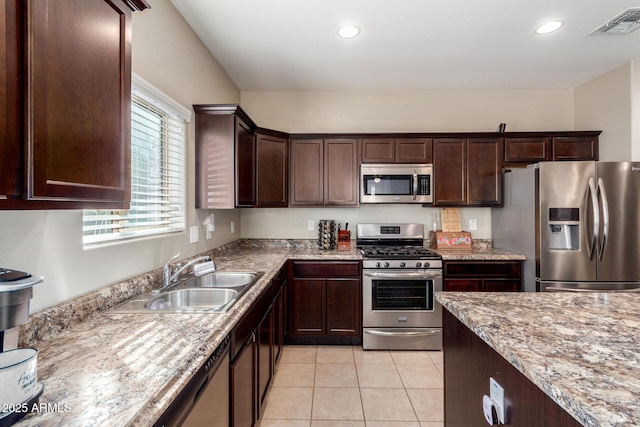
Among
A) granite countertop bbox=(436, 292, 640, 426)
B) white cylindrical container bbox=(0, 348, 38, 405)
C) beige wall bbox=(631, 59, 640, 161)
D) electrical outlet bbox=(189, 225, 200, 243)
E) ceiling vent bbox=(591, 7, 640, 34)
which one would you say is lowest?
granite countertop bbox=(436, 292, 640, 426)

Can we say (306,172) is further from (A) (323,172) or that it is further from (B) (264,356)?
(B) (264,356)

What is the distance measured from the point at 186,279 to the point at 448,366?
1.58 m

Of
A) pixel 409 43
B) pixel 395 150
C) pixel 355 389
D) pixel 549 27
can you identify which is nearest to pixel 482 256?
pixel 395 150

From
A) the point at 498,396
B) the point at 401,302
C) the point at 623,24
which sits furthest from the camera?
the point at 401,302

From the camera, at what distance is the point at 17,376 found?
2.03ft

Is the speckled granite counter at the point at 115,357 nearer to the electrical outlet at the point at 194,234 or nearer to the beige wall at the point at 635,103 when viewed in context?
the electrical outlet at the point at 194,234

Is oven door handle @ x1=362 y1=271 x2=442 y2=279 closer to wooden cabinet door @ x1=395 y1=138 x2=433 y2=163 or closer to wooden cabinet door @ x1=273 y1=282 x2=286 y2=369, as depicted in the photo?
wooden cabinet door @ x1=273 y1=282 x2=286 y2=369

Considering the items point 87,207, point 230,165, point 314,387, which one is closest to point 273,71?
point 230,165

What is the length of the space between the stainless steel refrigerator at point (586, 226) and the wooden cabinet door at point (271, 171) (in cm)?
238

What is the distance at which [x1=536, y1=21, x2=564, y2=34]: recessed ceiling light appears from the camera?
231 cm

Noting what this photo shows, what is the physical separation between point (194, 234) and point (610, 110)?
4.17 m

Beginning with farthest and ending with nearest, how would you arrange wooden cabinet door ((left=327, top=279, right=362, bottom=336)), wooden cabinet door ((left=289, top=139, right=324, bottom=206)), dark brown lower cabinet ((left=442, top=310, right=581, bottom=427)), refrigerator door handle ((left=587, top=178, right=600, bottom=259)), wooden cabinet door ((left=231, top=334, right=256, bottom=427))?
1. wooden cabinet door ((left=289, top=139, right=324, bottom=206))
2. wooden cabinet door ((left=327, top=279, right=362, bottom=336))
3. refrigerator door handle ((left=587, top=178, right=600, bottom=259))
4. wooden cabinet door ((left=231, top=334, right=256, bottom=427))
5. dark brown lower cabinet ((left=442, top=310, right=581, bottom=427))

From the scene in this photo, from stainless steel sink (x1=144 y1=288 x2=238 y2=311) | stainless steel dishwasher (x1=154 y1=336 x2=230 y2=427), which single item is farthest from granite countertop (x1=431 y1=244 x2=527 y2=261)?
stainless steel dishwasher (x1=154 y1=336 x2=230 y2=427)

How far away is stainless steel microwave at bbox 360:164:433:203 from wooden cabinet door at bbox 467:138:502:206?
483 mm
